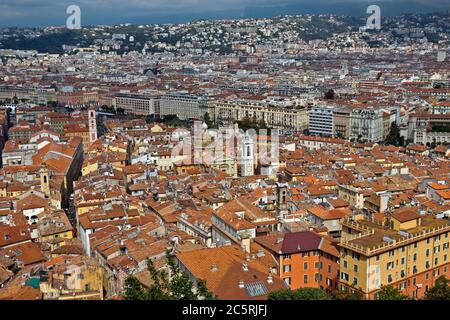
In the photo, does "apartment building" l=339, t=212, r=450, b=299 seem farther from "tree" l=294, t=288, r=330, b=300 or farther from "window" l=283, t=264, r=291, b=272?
"tree" l=294, t=288, r=330, b=300

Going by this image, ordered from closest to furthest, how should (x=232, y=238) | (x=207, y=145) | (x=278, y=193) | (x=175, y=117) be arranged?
1. (x=232, y=238)
2. (x=278, y=193)
3. (x=207, y=145)
4. (x=175, y=117)

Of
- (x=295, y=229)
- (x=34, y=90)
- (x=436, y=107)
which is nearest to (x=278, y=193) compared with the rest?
(x=295, y=229)

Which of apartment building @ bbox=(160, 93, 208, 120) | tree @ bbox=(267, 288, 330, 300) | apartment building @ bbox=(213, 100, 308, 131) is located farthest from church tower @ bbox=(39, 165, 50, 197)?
apartment building @ bbox=(160, 93, 208, 120)

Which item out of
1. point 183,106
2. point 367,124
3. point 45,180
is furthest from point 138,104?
→ point 45,180
